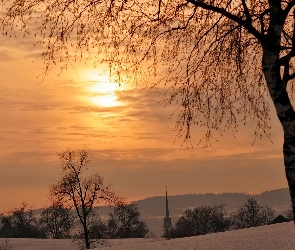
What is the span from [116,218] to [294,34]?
100 meters

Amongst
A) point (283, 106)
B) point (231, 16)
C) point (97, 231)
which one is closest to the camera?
point (283, 106)

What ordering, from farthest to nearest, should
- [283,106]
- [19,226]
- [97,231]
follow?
[19,226] < [97,231] < [283,106]

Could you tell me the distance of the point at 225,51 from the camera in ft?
46.2

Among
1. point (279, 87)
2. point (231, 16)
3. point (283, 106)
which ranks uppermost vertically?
point (231, 16)

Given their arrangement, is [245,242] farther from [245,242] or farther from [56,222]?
[56,222]

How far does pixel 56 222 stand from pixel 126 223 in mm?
13640

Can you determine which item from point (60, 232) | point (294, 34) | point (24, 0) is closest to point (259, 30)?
point (294, 34)

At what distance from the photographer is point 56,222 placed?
109875mm

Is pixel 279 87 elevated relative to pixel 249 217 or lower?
elevated

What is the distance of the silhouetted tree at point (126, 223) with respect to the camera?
105750mm

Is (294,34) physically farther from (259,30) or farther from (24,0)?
(24,0)

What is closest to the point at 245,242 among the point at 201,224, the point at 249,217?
the point at 249,217

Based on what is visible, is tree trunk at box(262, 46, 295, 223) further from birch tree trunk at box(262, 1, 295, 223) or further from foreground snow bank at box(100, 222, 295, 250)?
foreground snow bank at box(100, 222, 295, 250)

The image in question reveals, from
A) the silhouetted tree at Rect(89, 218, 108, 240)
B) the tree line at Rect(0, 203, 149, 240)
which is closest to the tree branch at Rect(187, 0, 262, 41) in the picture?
the silhouetted tree at Rect(89, 218, 108, 240)
